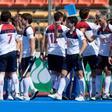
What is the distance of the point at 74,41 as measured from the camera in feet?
31.5

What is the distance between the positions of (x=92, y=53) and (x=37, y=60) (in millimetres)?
2182

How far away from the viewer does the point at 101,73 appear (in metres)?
10.1

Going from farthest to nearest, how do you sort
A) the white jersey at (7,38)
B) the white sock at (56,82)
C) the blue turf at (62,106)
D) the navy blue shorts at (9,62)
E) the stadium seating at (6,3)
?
1. the stadium seating at (6,3)
2. the white sock at (56,82)
3. the navy blue shorts at (9,62)
4. the white jersey at (7,38)
5. the blue turf at (62,106)

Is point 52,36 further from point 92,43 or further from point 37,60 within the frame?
point 37,60

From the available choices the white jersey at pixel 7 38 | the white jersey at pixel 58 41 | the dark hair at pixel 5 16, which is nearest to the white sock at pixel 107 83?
the white jersey at pixel 58 41

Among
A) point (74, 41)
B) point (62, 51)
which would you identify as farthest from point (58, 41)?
point (74, 41)

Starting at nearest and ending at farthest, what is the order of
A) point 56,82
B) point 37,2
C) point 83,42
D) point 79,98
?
point 83,42
point 79,98
point 56,82
point 37,2

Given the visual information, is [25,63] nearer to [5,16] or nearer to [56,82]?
[56,82]

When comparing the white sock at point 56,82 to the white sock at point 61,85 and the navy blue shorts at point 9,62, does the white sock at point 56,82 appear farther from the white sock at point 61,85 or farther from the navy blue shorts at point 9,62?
the navy blue shorts at point 9,62

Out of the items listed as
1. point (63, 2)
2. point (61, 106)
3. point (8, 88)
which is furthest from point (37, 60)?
point (63, 2)

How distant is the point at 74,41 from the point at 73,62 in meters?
0.45

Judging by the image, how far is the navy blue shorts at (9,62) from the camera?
948 cm

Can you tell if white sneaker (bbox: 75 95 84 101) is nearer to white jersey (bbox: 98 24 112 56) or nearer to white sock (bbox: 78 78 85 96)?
white sock (bbox: 78 78 85 96)

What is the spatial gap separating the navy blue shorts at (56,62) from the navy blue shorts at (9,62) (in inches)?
29.2
